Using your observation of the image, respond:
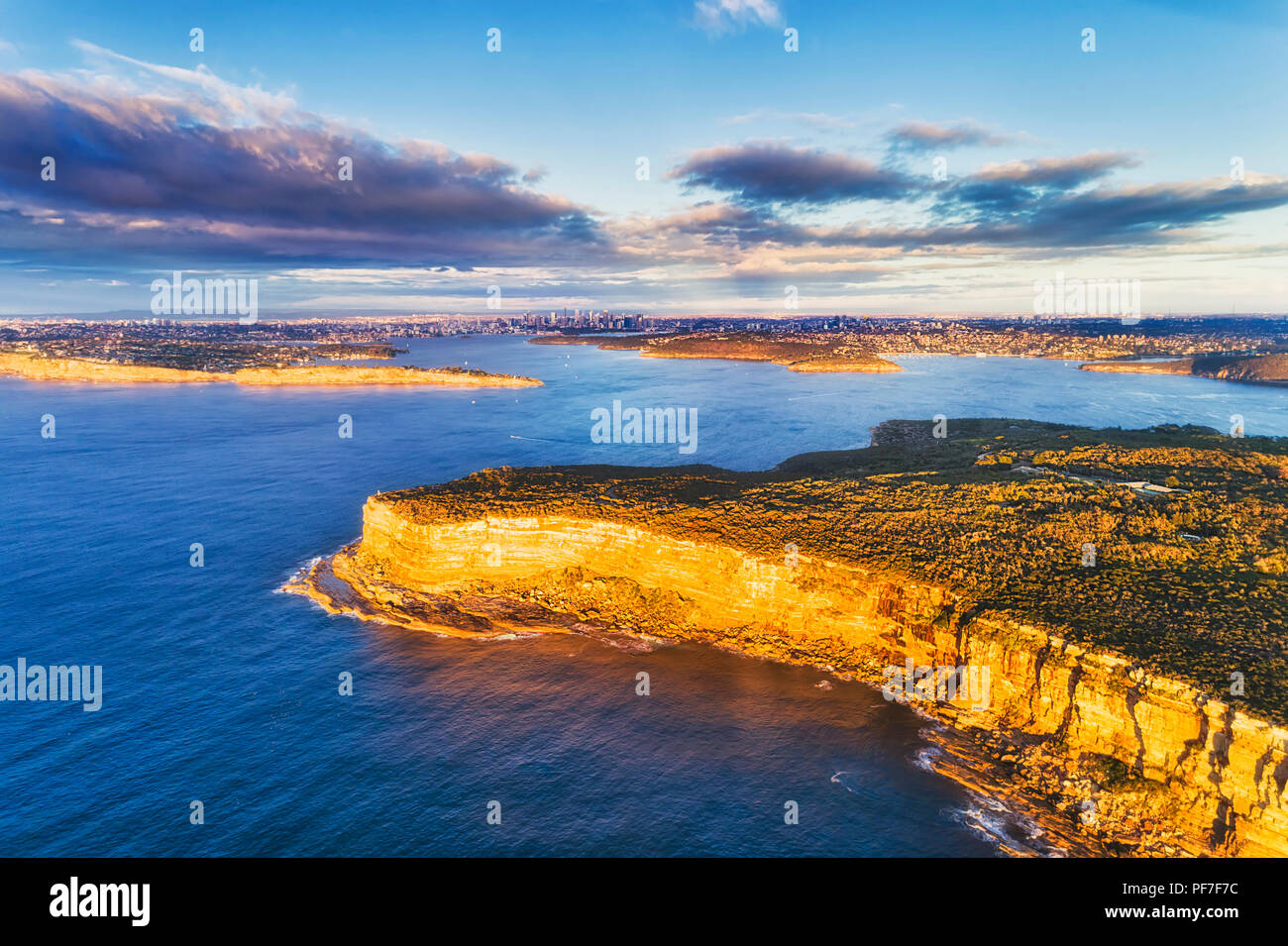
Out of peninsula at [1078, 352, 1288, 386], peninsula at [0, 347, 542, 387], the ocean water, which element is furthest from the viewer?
peninsula at [0, 347, 542, 387]

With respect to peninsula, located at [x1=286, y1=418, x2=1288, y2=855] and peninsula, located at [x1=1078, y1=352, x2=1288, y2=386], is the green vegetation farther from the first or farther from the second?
peninsula, located at [x1=1078, y1=352, x2=1288, y2=386]

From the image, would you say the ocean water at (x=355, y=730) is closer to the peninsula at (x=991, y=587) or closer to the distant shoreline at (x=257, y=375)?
the peninsula at (x=991, y=587)

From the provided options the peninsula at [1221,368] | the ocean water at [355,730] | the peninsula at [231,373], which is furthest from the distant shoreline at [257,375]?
the peninsula at [1221,368]

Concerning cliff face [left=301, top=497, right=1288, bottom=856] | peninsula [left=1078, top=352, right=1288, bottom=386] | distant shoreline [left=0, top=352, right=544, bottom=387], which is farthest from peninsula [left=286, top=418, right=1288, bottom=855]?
peninsula [left=1078, top=352, right=1288, bottom=386]

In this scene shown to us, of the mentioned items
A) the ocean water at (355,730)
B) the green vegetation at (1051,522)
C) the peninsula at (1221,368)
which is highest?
the peninsula at (1221,368)

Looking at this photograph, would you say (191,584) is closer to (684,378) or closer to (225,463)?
(225,463)

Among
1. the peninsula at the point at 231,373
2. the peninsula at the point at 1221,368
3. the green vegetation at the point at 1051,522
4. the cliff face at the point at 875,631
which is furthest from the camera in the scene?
the peninsula at the point at 231,373
